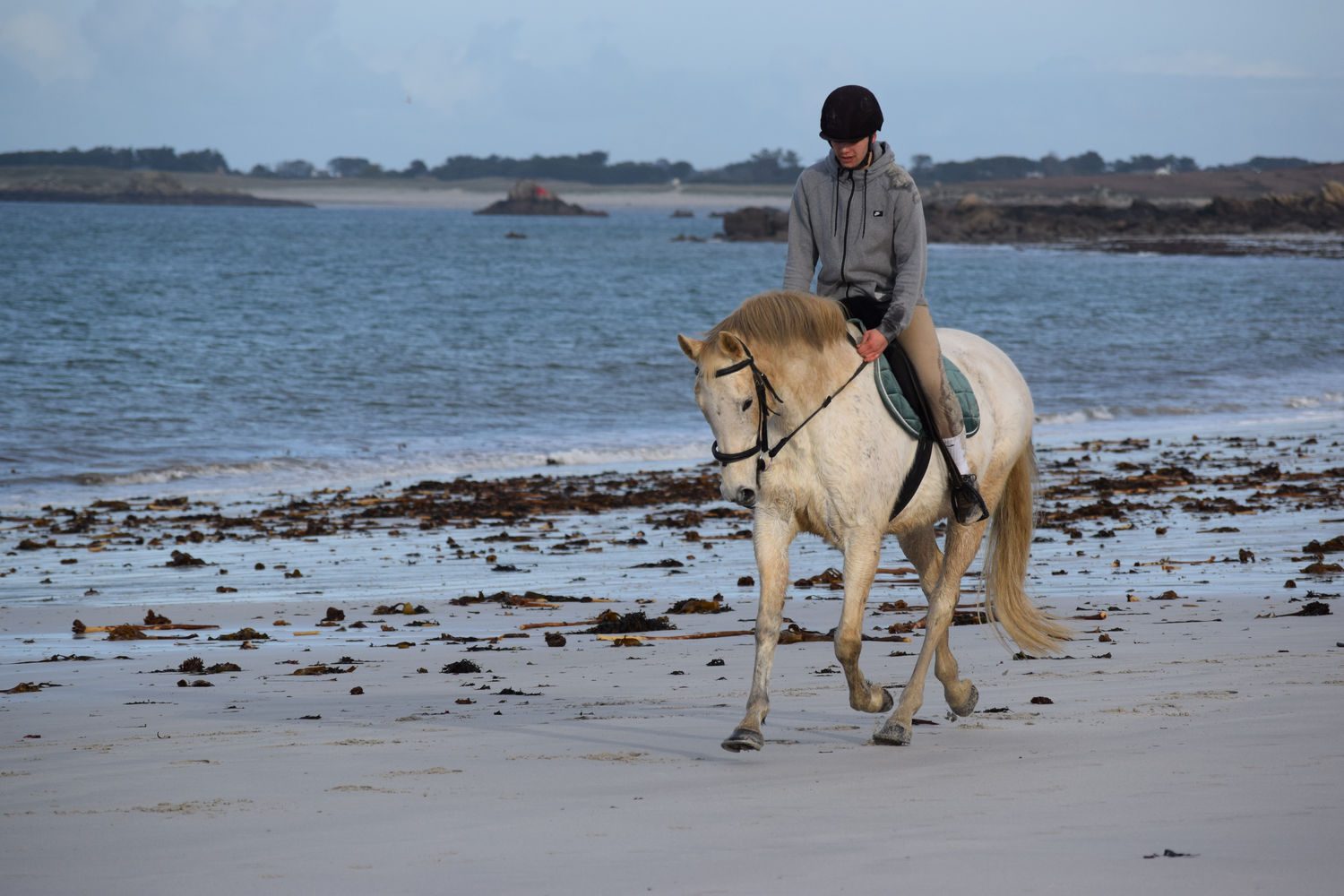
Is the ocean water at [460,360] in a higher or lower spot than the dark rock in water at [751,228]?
lower

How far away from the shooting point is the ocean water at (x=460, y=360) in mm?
16391

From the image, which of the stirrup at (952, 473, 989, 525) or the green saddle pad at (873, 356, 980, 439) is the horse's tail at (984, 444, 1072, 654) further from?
the green saddle pad at (873, 356, 980, 439)

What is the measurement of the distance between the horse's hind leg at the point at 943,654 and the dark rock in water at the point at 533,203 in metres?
171

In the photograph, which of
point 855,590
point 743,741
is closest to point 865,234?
point 855,590

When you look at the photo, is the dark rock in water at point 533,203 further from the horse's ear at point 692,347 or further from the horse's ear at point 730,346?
the horse's ear at point 730,346

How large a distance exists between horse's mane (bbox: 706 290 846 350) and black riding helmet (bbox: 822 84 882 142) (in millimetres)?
658

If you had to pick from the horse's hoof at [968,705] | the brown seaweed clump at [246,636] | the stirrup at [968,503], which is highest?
the stirrup at [968,503]

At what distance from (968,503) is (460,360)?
74.8ft

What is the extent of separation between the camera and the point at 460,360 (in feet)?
88.9

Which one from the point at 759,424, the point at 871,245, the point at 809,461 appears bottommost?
the point at 809,461

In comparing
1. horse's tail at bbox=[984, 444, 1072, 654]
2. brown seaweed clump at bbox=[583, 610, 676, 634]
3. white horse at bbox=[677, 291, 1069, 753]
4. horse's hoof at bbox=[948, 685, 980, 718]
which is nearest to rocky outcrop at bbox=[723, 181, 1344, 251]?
brown seaweed clump at bbox=[583, 610, 676, 634]

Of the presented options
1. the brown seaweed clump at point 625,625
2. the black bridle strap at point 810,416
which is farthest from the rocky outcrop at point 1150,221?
the black bridle strap at point 810,416

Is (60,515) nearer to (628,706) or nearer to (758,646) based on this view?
(628,706)

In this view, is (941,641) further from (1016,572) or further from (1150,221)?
(1150,221)
